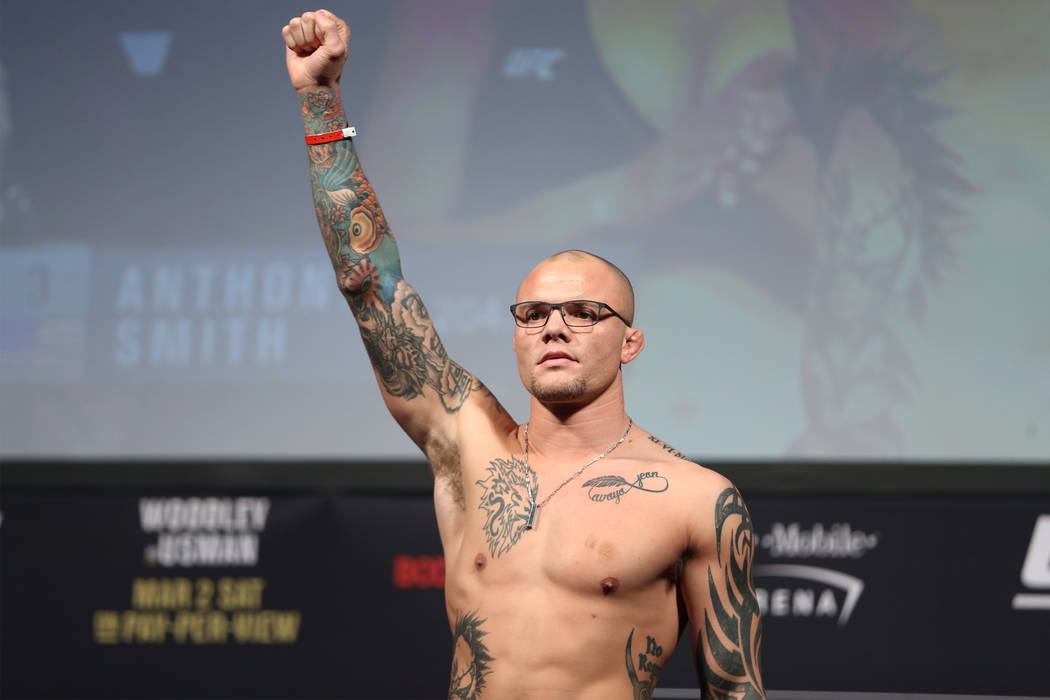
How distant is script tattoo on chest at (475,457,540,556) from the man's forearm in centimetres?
46

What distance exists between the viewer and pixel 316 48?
2.27 metres

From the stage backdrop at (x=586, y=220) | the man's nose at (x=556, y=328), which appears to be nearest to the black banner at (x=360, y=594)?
the stage backdrop at (x=586, y=220)

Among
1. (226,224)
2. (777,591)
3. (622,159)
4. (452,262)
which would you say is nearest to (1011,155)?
(622,159)

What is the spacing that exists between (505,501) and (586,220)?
2.12 m

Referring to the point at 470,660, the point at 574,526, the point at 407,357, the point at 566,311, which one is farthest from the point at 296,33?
the point at 470,660

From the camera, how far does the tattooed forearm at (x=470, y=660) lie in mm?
2018

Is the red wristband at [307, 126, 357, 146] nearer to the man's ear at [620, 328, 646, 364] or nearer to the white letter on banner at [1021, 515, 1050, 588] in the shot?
the man's ear at [620, 328, 646, 364]

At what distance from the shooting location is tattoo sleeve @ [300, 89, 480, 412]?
2.22 m

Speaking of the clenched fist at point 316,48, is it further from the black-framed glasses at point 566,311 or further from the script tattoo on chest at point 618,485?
the script tattoo on chest at point 618,485

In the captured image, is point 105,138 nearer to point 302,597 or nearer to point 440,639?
point 302,597

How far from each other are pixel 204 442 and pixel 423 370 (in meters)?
2.09

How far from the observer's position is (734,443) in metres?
3.93

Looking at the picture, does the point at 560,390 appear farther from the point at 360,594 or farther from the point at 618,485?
the point at 360,594

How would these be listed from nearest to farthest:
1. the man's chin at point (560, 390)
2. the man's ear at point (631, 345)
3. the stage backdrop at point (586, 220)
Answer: the man's chin at point (560, 390) → the man's ear at point (631, 345) → the stage backdrop at point (586, 220)
